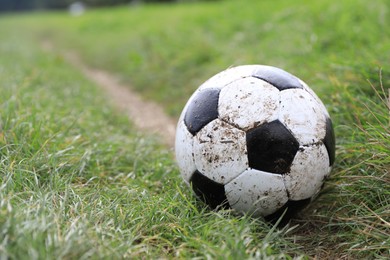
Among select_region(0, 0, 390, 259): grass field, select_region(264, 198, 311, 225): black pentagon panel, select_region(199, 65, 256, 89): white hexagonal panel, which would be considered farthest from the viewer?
select_region(199, 65, 256, 89): white hexagonal panel

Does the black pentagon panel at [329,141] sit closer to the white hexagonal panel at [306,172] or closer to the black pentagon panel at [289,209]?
the white hexagonal panel at [306,172]

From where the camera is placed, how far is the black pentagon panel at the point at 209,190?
8.75ft

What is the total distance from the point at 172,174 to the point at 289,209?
100 centimetres

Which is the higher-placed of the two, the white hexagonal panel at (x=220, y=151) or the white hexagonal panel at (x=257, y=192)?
the white hexagonal panel at (x=220, y=151)

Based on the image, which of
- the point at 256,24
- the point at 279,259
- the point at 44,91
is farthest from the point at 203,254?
the point at 256,24

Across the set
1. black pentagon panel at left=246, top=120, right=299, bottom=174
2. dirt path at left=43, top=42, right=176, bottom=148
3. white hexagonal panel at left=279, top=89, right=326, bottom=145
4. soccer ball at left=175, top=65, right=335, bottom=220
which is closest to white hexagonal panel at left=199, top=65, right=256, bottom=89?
soccer ball at left=175, top=65, right=335, bottom=220

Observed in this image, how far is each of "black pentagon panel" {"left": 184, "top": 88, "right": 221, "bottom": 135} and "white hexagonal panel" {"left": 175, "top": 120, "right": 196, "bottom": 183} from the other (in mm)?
47

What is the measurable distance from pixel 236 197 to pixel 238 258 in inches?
24.0

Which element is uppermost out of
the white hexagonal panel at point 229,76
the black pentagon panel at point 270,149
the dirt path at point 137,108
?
the white hexagonal panel at point 229,76

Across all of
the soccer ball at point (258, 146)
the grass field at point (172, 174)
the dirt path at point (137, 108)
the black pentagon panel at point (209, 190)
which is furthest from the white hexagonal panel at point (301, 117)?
the dirt path at point (137, 108)

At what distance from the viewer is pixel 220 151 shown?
2.62 metres

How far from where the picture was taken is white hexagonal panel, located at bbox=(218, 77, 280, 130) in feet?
8.58

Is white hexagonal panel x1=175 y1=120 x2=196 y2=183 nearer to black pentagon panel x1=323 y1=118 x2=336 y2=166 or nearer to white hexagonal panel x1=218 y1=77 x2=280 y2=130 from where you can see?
white hexagonal panel x1=218 y1=77 x2=280 y2=130

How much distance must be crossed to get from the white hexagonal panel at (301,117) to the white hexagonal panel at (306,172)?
0.06m
